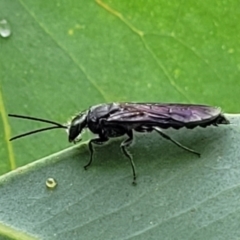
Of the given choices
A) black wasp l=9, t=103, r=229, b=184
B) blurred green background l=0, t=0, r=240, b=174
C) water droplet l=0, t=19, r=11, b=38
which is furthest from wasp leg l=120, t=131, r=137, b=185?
water droplet l=0, t=19, r=11, b=38

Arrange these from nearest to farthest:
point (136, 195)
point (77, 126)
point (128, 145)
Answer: point (136, 195), point (128, 145), point (77, 126)

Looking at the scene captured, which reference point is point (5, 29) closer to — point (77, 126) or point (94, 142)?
Answer: point (77, 126)

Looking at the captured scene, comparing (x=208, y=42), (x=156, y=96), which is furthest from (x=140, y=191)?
(x=208, y=42)

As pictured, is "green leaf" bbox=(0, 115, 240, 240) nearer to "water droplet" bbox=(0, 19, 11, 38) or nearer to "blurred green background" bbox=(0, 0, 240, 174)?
"blurred green background" bbox=(0, 0, 240, 174)

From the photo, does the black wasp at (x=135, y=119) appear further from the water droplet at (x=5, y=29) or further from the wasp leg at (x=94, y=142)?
the water droplet at (x=5, y=29)

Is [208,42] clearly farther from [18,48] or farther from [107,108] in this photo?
[18,48]

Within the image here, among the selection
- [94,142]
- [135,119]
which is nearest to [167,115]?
[135,119]
